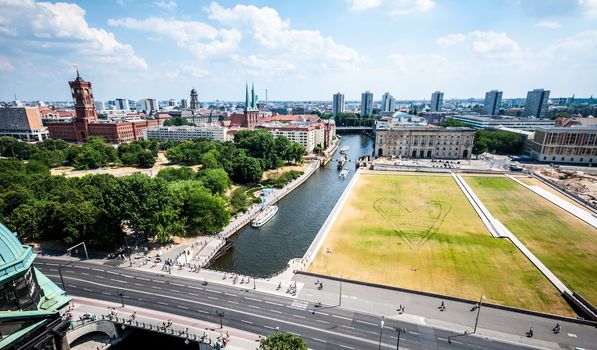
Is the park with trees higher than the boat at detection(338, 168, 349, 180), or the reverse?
the park with trees

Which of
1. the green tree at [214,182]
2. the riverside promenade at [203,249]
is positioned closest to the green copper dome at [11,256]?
the riverside promenade at [203,249]

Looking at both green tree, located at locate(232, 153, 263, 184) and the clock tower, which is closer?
green tree, located at locate(232, 153, 263, 184)

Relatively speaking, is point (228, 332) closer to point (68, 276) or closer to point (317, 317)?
point (317, 317)

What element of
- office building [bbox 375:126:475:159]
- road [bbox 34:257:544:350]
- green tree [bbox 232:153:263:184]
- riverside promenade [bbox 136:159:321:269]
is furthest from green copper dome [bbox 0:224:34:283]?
office building [bbox 375:126:475:159]

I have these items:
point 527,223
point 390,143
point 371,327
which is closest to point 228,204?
point 371,327

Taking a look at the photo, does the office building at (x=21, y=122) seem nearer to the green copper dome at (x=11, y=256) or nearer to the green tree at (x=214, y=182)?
the green tree at (x=214, y=182)

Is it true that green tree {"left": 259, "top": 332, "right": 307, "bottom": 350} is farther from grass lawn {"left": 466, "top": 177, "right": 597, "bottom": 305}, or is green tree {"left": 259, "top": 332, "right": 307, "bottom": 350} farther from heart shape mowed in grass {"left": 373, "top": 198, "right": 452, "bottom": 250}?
grass lawn {"left": 466, "top": 177, "right": 597, "bottom": 305}

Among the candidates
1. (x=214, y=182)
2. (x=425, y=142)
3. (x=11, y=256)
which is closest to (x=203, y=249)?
(x=214, y=182)
